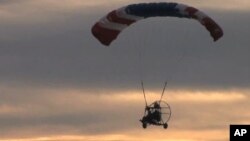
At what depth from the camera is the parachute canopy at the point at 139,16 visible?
162625mm

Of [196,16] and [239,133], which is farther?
[196,16]

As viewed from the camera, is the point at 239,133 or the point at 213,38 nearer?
the point at 239,133

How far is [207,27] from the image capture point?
162625mm

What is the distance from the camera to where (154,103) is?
164 metres

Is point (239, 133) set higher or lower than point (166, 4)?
lower

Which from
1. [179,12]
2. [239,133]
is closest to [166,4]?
[179,12]

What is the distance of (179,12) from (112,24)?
5694 millimetres

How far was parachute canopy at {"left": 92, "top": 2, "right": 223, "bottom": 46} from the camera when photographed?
163 m

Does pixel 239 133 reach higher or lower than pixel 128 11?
lower

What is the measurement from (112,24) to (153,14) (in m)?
4.06

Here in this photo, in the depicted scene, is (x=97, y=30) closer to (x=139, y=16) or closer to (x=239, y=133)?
(x=139, y=16)

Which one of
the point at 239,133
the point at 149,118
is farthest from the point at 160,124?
the point at 239,133

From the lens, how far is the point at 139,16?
164 m

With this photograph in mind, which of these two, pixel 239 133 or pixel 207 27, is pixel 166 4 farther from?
pixel 239 133
